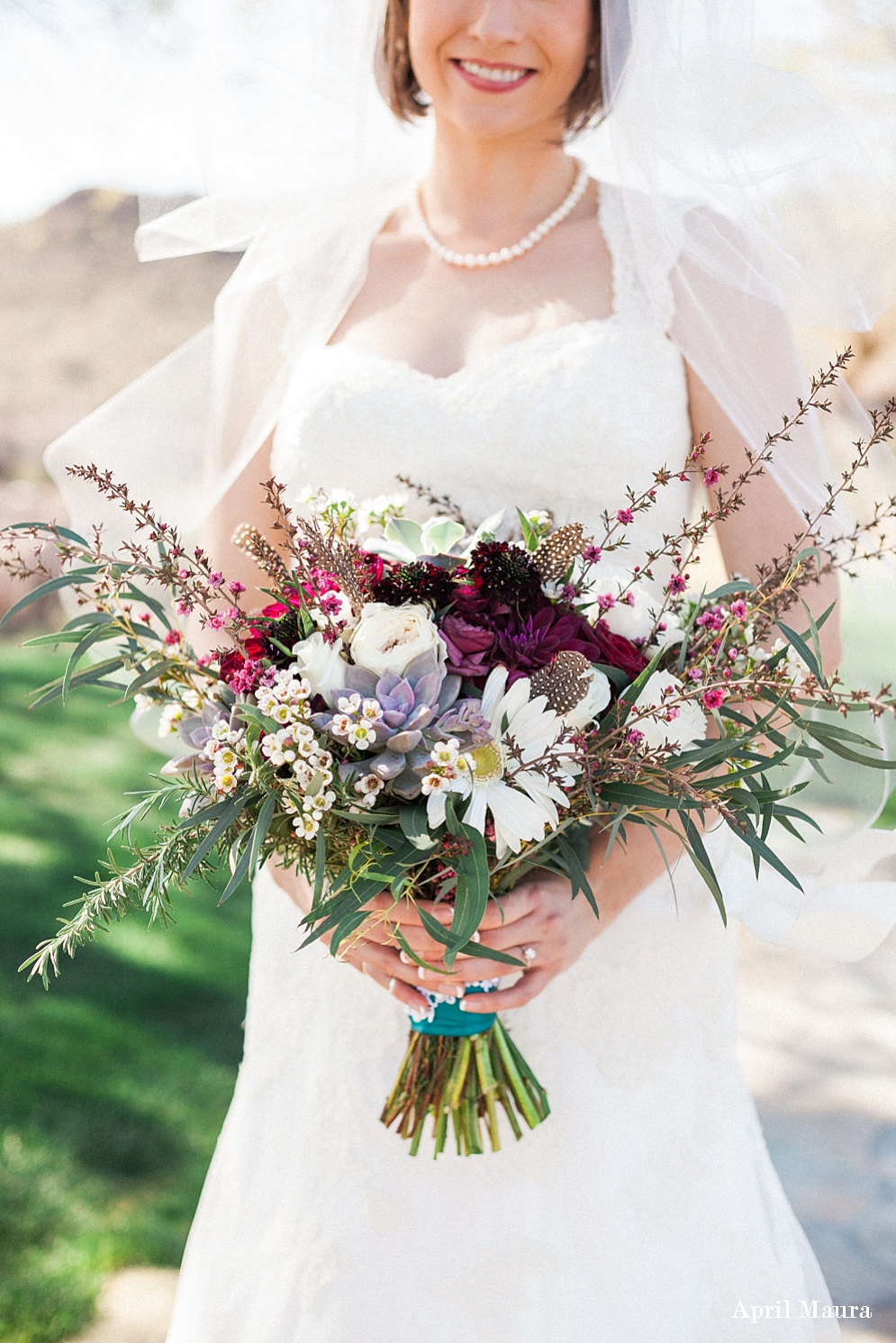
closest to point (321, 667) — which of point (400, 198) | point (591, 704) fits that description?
point (591, 704)

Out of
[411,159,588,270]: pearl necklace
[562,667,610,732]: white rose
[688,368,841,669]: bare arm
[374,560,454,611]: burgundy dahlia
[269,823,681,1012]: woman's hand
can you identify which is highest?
[411,159,588,270]: pearl necklace

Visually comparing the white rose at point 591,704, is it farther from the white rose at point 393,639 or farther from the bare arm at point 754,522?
the bare arm at point 754,522

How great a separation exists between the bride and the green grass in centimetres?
87

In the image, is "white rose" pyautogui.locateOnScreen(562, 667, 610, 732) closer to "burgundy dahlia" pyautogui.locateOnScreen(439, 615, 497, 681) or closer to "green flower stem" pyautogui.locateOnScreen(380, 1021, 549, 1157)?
"burgundy dahlia" pyautogui.locateOnScreen(439, 615, 497, 681)

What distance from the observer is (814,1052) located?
4.37 metres

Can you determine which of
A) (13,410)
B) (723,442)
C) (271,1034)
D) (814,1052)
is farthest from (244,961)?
(13,410)

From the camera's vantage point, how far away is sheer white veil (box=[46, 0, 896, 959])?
73.1 inches

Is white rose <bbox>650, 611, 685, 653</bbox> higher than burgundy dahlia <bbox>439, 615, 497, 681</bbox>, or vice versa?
white rose <bbox>650, 611, 685, 653</bbox>

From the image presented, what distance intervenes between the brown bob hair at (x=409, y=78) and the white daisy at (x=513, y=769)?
4.30 feet

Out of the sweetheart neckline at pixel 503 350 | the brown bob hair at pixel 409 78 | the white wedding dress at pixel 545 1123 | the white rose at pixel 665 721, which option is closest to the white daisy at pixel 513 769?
the white rose at pixel 665 721

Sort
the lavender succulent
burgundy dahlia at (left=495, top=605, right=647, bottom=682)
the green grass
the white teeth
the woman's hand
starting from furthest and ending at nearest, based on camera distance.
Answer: the green grass < the white teeth < the woman's hand < burgundy dahlia at (left=495, top=605, right=647, bottom=682) < the lavender succulent

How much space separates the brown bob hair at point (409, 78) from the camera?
83.7 inches

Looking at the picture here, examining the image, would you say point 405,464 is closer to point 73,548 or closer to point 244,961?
point 73,548

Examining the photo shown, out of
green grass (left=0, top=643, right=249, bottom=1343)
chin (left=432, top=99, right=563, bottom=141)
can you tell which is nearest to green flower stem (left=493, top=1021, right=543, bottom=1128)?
green grass (left=0, top=643, right=249, bottom=1343)
